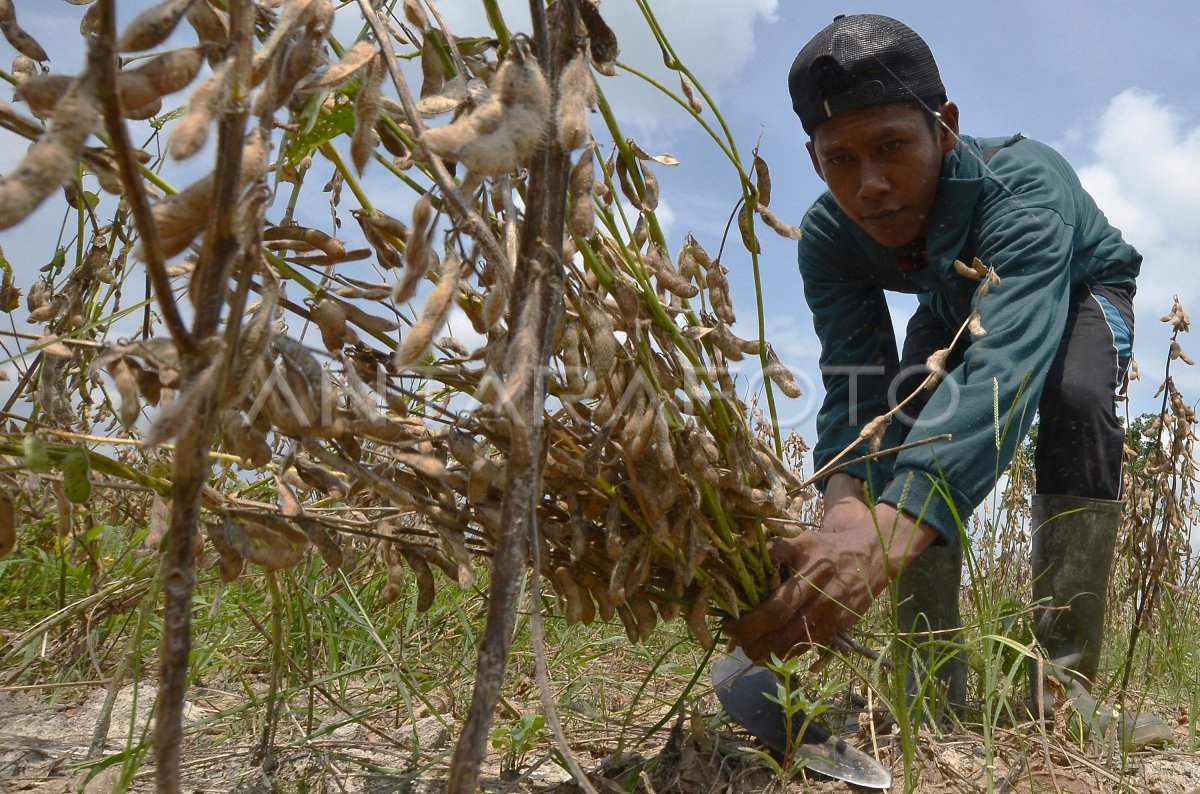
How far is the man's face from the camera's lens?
2.29m

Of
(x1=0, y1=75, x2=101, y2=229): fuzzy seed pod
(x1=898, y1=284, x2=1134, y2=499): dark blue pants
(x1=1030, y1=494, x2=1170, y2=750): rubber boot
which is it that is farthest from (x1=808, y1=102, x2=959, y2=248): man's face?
(x1=0, y1=75, x2=101, y2=229): fuzzy seed pod

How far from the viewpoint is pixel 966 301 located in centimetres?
246

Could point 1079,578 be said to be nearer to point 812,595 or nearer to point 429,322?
point 812,595

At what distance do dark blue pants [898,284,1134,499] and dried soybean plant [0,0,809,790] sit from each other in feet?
3.48

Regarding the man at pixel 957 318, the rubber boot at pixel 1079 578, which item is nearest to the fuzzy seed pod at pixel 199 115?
the man at pixel 957 318

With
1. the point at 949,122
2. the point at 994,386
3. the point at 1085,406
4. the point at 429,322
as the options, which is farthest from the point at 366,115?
the point at 949,122

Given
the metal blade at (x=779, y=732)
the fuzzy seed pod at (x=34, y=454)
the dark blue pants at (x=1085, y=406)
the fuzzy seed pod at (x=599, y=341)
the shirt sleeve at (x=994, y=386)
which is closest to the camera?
the fuzzy seed pod at (x=34, y=454)

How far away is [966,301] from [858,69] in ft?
2.14

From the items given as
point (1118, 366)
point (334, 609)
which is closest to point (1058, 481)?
point (1118, 366)

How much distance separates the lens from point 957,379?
1986mm

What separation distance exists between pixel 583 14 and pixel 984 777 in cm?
140

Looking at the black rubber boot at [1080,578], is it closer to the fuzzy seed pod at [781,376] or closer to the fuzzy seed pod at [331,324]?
the fuzzy seed pod at [781,376]

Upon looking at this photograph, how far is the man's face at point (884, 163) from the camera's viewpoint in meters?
2.29

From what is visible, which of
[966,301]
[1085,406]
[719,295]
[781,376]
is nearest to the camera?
[719,295]
